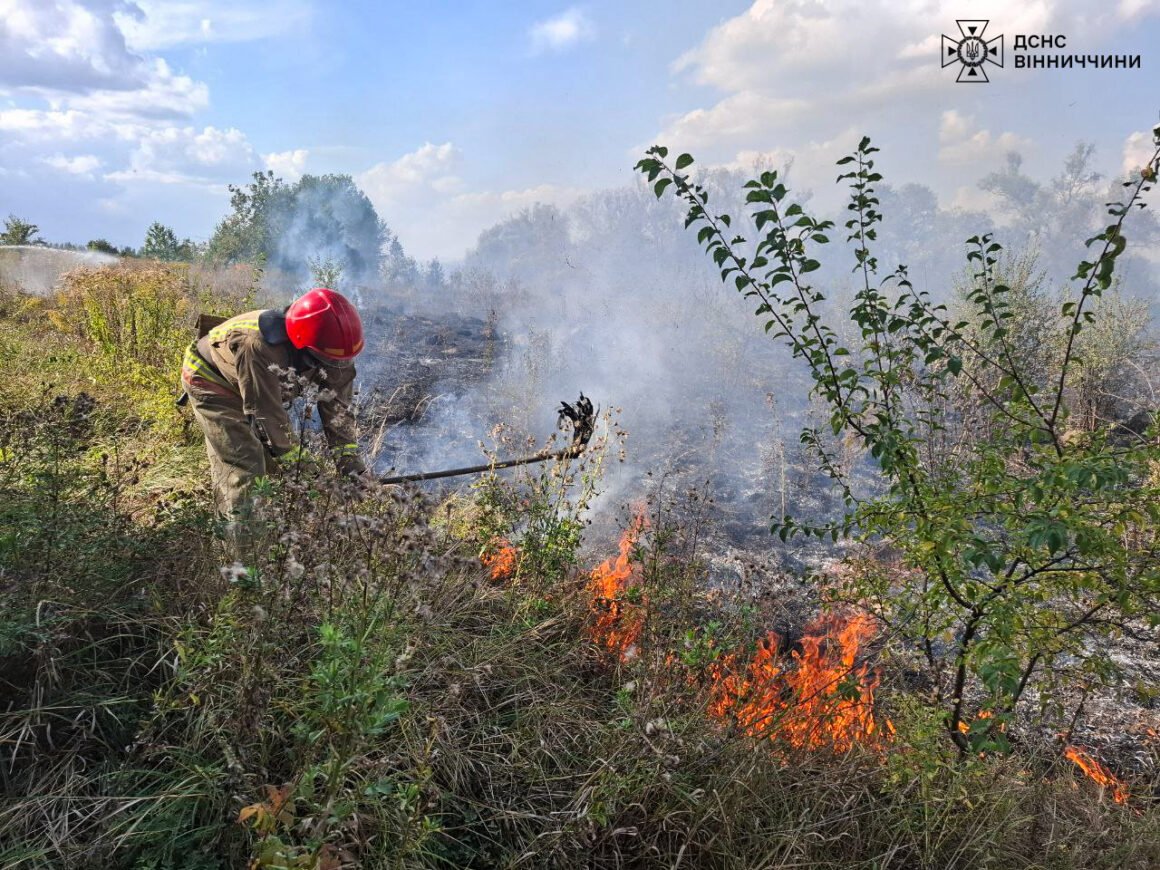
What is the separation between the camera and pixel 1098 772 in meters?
3.77

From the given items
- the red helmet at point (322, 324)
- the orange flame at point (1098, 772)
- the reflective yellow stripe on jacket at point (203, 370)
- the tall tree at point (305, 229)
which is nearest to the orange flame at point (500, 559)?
the red helmet at point (322, 324)

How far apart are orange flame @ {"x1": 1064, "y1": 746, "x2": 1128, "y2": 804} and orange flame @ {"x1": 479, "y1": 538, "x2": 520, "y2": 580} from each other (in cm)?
322

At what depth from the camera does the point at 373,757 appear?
99.0 inches

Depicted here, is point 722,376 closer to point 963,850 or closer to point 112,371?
point 112,371

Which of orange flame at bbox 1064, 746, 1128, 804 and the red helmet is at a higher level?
the red helmet

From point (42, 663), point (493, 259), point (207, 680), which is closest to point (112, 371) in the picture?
point (42, 663)

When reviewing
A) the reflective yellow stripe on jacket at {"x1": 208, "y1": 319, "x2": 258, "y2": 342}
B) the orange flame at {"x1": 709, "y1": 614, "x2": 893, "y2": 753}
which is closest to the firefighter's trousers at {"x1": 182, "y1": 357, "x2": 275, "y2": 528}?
the reflective yellow stripe on jacket at {"x1": 208, "y1": 319, "x2": 258, "y2": 342}

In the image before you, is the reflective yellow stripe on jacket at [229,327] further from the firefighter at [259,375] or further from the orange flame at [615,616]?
the orange flame at [615,616]

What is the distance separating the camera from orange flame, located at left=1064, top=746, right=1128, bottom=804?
139 inches

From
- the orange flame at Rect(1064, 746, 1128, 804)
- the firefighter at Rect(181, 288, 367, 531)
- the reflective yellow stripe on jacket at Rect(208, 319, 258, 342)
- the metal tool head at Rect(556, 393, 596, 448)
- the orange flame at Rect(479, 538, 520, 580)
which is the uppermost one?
the reflective yellow stripe on jacket at Rect(208, 319, 258, 342)

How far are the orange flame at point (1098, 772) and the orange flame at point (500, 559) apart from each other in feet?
10.6

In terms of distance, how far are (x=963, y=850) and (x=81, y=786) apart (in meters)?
3.13

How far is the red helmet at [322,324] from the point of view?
4082mm

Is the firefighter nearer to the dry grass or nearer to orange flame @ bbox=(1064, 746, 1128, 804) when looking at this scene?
the dry grass
